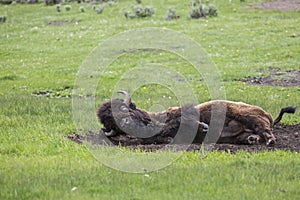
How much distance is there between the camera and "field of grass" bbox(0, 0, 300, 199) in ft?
21.6

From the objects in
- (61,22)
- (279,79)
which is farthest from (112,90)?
(61,22)

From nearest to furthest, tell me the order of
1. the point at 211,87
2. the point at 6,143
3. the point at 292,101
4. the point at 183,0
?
the point at 6,143
the point at 292,101
the point at 211,87
the point at 183,0

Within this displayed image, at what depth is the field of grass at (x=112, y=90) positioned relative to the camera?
657 cm

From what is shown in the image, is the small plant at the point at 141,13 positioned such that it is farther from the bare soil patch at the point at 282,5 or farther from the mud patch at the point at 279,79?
the mud patch at the point at 279,79

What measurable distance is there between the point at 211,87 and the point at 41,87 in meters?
5.19

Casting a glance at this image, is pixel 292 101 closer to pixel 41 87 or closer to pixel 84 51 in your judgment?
pixel 41 87

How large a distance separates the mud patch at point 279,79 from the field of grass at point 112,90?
591mm

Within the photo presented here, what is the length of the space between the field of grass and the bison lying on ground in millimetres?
812

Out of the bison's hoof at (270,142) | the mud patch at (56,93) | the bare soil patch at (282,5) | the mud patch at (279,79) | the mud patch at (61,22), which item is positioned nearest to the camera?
the bison's hoof at (270,142)

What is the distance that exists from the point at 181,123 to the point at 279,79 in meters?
9.23

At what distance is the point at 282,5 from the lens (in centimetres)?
3177

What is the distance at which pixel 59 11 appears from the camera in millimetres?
37281

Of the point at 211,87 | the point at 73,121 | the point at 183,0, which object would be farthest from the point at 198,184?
the point at 183,0

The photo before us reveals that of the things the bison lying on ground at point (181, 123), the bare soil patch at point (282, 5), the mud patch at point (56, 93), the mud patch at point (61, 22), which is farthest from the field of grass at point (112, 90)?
the bare soil patch at point (282, 5)
